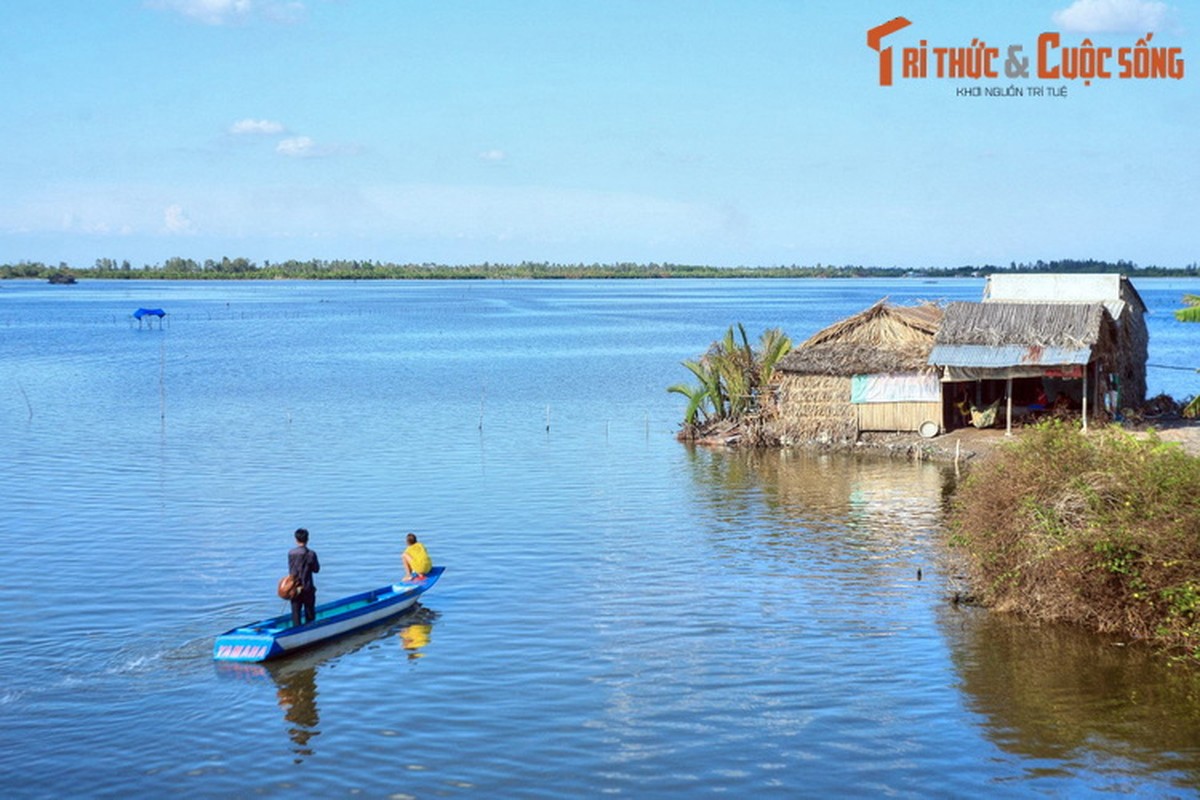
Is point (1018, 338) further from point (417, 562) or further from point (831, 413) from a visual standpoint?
point (417, 562)

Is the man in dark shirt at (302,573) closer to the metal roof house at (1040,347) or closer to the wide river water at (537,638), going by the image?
the wide river water at (537,638)

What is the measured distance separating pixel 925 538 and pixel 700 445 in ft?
41.3

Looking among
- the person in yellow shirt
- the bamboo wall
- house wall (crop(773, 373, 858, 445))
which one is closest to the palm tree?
house wall (crop(773, 373, 858, 445))

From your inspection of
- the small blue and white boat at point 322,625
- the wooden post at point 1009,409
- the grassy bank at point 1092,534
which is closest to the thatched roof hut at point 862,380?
the wooden post at point 1009,409

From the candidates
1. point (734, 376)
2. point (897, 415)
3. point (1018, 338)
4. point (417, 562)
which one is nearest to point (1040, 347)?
point (1018, 338)

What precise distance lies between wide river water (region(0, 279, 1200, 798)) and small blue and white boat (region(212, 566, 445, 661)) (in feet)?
0.87

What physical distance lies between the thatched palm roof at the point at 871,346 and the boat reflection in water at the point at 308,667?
16.8 meters

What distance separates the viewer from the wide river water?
13.7 metres

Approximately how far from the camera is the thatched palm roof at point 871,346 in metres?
33.2

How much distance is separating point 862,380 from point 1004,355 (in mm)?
3716

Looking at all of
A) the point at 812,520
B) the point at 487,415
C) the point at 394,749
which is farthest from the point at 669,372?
the point at 394,749

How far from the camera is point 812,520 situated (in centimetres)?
2597

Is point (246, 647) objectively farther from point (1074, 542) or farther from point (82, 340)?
point (82, 340)

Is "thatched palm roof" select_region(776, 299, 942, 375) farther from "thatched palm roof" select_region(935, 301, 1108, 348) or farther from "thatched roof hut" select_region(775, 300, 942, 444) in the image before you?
"thatched palm roof" select_region(935, 301, 1108, 348)
